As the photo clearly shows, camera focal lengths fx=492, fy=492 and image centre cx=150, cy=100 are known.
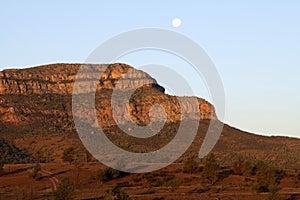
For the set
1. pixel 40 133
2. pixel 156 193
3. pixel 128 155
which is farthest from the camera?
pixel 40 133

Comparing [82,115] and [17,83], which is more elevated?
[17,83]

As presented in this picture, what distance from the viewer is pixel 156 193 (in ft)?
160

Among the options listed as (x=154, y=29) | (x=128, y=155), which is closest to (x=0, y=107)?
(x=128, y=155)

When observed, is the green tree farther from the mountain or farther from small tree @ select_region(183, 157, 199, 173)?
the mountain

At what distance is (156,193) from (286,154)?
6624 centimetres

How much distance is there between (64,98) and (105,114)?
2019cm

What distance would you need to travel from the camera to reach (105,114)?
13038cm

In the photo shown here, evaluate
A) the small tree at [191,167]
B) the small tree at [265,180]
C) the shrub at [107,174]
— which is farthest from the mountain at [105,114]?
the shrub at [107,174]

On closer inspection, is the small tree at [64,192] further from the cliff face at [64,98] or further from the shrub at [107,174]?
the cliff face at [64,98]

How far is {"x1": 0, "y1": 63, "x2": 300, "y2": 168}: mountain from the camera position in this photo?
108 m

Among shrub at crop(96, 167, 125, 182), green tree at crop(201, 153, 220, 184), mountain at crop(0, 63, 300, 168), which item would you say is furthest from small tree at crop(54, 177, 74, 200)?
mountain at crop(0, 63, 300, 168)

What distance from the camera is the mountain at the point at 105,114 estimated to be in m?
108

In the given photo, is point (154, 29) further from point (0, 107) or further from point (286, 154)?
point (0, 107)

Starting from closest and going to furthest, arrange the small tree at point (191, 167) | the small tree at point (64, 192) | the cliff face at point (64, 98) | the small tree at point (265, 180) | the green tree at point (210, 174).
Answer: the small tree at point (64, 192)
the small tree at point (265, 180)
the green tree at point (210, 174)
the small tree at point (191, 167)
the cliff face at point (64, 98)
